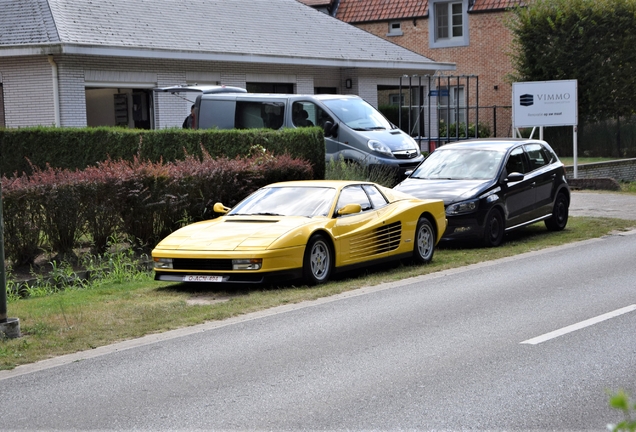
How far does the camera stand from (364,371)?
6918 mm

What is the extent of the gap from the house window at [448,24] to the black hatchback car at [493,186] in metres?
25.6

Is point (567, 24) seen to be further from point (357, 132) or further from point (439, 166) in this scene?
point (439, 166)

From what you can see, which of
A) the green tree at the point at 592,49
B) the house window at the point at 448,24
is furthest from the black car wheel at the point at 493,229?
the house window at the point at 448,24

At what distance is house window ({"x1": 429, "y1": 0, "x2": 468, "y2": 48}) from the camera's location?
136 ft

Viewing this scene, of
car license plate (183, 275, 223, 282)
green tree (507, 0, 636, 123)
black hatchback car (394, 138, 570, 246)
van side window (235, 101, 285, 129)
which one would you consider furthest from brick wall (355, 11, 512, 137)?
car license plate (183, 275, 223, 282)

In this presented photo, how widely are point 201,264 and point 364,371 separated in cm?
423

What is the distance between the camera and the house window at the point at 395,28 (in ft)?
142

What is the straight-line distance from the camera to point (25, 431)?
224 inches

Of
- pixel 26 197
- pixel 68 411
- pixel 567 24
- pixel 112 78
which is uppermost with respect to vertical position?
pixel 567 24

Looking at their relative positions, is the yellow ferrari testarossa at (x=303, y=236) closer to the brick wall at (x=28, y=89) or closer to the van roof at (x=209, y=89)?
the van roof at (x=209, y=89)

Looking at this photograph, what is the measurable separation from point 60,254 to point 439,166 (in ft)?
22.0

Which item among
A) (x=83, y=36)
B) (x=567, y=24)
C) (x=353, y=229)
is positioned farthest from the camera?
(x=567, y=24)

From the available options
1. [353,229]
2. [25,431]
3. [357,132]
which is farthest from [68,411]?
[357,132]

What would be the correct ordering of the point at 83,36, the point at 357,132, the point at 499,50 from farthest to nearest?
1. the point at 499,50
2. the point at 83,36
3. the point at 357,132
